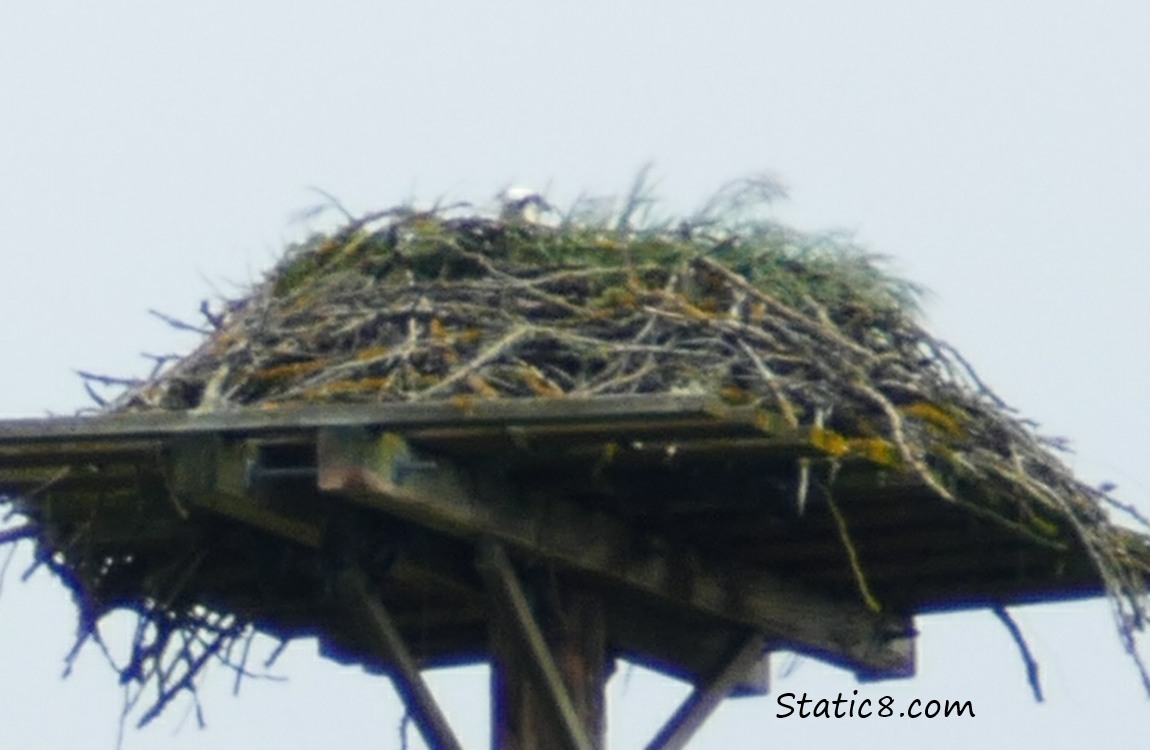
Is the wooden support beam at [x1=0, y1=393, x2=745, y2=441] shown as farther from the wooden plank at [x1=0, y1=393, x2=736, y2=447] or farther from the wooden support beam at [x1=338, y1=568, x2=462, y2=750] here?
the wooden support beam at [x1=338, y1=568, x2=462, y2=750]

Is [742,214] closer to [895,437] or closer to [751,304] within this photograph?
[751,304]

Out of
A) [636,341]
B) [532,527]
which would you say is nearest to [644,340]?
[636,341]

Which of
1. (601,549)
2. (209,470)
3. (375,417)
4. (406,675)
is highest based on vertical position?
(375,417)

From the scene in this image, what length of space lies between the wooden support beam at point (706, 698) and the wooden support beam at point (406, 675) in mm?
644

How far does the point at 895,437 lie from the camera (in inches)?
307

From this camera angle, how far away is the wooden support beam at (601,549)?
24.5 feet

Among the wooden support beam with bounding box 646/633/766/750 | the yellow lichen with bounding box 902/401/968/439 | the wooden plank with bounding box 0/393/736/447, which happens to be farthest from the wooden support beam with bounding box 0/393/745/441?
the wooden support beam with bounding box 646/633/766/750

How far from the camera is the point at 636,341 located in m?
8.14

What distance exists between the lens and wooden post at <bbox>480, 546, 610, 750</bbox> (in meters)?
8.14

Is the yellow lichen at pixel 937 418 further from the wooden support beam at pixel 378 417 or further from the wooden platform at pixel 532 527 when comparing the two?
the wooden support beam at pixel 378 417

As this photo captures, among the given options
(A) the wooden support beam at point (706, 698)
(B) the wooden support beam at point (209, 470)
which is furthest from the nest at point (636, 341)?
(A) the wooden support beam at point (706, 698)

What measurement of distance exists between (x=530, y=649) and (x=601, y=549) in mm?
409

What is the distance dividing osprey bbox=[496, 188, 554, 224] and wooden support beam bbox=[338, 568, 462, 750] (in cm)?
145

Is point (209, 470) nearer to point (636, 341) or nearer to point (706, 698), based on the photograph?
point (636, 341)
